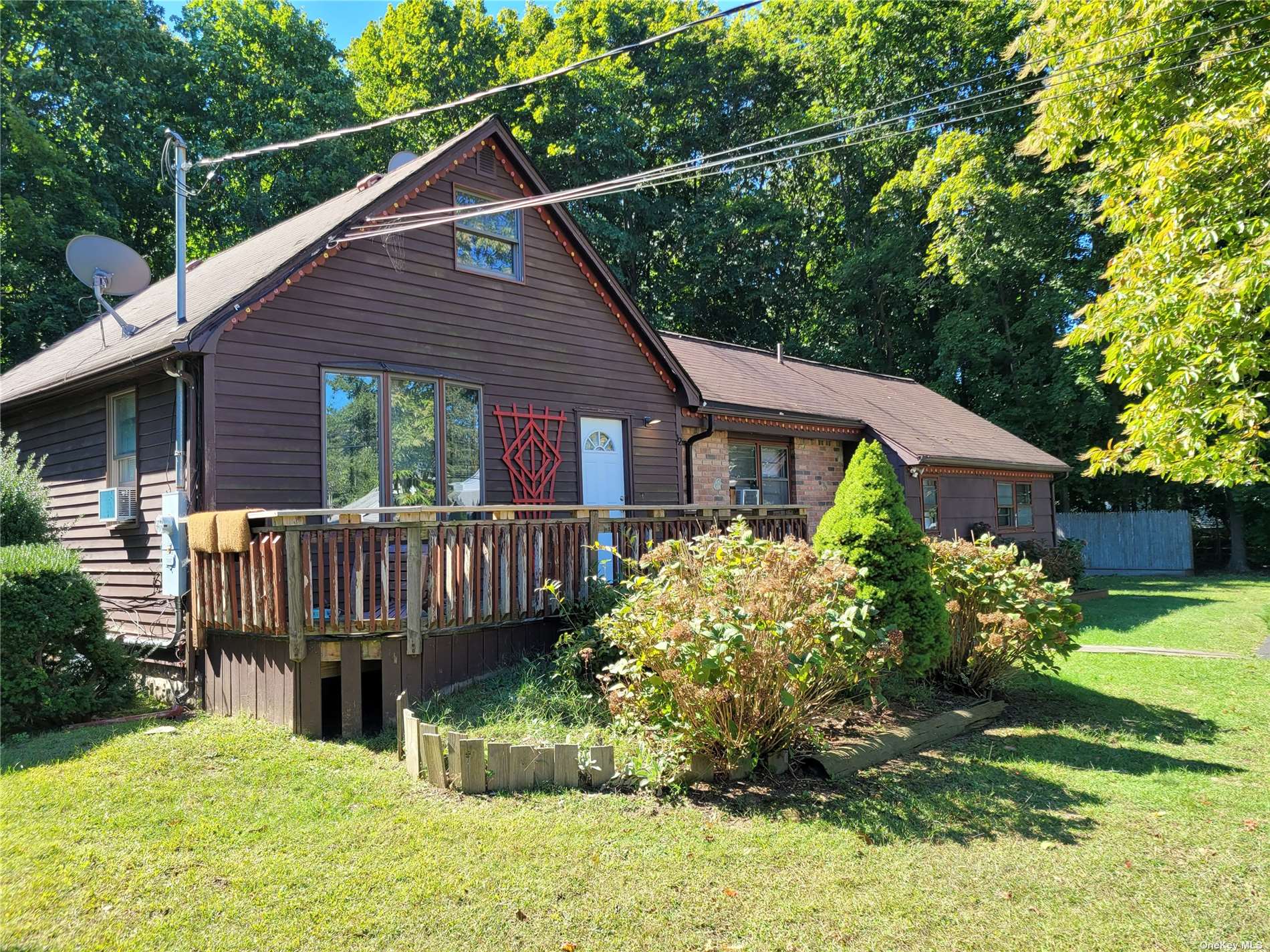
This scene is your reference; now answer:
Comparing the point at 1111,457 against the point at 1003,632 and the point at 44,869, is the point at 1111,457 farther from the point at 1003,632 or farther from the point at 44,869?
the point at 44,869

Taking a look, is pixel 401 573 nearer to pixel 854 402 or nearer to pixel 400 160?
pixel 400 160

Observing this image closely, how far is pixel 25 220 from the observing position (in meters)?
19.5

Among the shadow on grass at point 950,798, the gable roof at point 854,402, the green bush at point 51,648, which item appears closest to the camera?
the shadow on grass at point 950,798

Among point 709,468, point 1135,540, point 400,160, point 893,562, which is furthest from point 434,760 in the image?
point 1135,540

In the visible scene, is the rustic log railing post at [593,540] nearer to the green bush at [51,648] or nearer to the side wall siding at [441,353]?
the side wall siding at [441,353]

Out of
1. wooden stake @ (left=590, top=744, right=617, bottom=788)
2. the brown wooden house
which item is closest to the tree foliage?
the brown wooden house

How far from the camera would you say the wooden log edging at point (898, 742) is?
5.79 m

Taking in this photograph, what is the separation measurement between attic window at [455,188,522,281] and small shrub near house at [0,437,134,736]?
563 centimetres

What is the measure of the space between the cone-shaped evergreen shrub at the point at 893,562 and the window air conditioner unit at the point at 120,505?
7.48 metres

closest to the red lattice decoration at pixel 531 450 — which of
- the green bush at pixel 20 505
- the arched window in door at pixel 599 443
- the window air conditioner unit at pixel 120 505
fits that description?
the arched window in door at pixel 599 443

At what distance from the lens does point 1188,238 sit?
806cm

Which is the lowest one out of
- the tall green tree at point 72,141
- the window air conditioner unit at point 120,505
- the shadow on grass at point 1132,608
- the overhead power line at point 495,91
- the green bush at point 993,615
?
the shadow on grass at point 1132,608

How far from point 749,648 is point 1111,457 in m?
6.26

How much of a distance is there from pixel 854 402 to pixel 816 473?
3.28 meters
